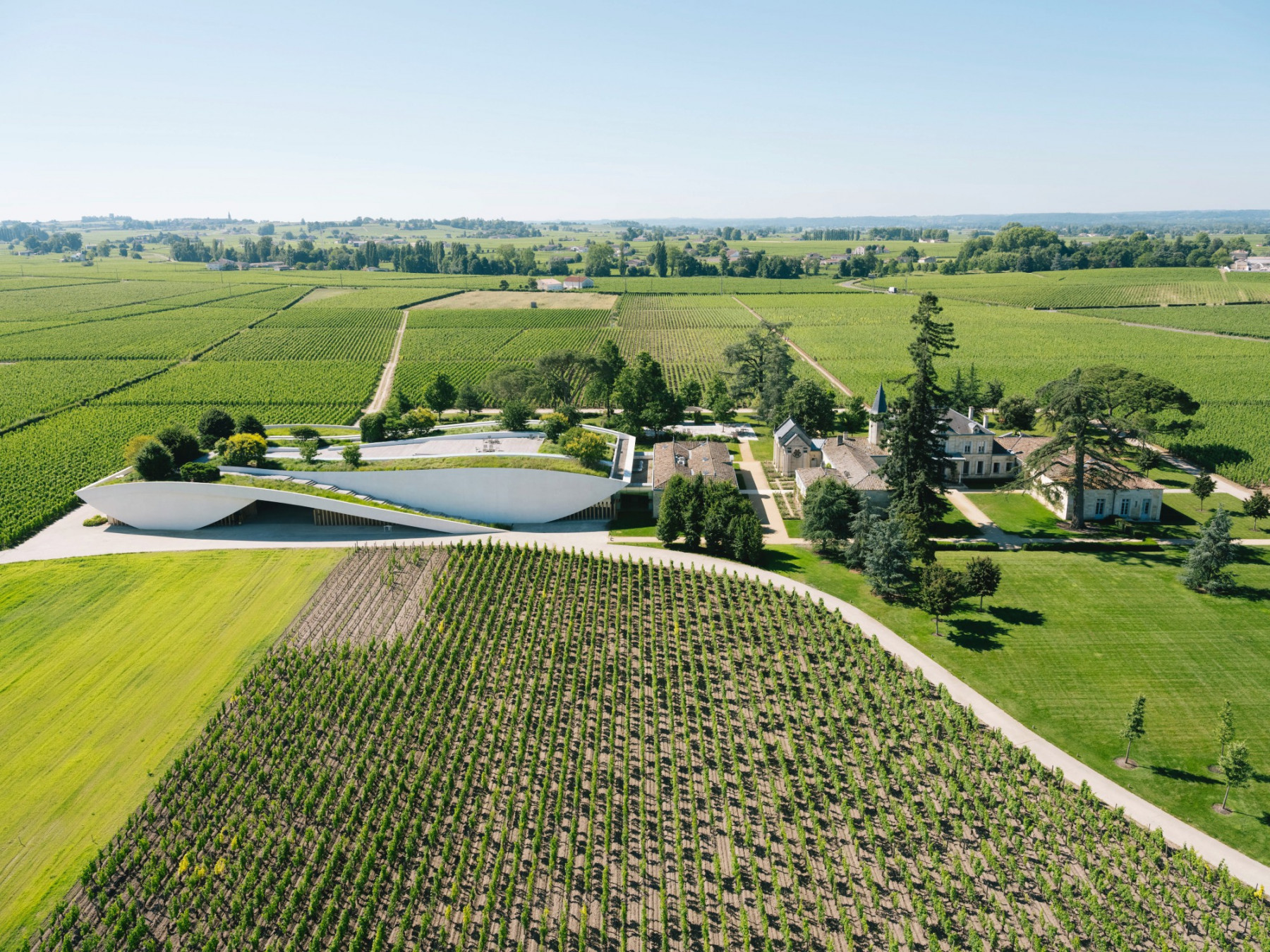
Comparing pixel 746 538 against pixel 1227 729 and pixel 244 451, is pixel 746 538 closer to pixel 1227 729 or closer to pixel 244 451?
pixel 1227 729

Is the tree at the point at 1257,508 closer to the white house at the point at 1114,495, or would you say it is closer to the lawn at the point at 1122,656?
the white house at the point at 1114,495

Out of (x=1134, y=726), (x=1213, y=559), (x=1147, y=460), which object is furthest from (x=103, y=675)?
(x=1147, y=460)

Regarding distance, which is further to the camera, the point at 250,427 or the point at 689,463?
the point at 250,427

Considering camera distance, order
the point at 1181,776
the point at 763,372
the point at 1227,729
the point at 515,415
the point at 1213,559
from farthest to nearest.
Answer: the point at 763,372 < the point at 515,415 < the point at 1213,559 < the point at 1181,776 < the point at 1227,729

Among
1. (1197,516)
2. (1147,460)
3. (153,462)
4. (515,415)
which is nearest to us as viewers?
(153,462)

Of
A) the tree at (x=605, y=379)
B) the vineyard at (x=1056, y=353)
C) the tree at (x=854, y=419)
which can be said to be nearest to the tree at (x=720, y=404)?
the tree at (x=605, y=379)

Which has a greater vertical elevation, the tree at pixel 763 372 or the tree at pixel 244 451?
the tree at pixel 763 372

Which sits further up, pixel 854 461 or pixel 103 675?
pixel 854 461

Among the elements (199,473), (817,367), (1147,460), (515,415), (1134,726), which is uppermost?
(515,415)
